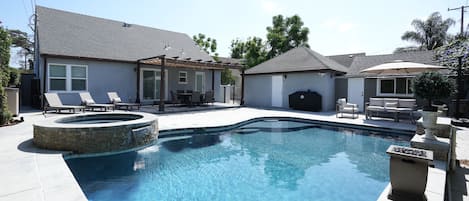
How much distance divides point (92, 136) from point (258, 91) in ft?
42.9

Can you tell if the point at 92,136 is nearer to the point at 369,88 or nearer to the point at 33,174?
the point at 33,174

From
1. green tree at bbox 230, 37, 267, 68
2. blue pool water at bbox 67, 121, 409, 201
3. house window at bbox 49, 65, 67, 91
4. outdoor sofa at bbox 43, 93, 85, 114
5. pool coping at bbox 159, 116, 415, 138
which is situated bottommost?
blue pool water at bbox 67, 121, 409, 201

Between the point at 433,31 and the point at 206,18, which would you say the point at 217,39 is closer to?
the point at 206,18

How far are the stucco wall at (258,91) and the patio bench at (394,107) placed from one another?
687 cm

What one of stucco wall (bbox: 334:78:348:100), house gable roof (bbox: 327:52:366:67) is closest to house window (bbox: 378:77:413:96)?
stucco wall (bbox: 334:78:348:100)

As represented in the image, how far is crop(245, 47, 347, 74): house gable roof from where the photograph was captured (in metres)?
14.6

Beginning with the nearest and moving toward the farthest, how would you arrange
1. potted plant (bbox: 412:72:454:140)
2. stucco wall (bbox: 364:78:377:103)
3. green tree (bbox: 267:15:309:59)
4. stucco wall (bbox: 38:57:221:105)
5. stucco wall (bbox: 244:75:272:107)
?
potted plant (bbox: 412:72:454:140)
stucco wall (bbox: 38:57:221:105)
stucco wall (bbox: 364:78:377:103)
stucco wall (bbox: 244:75:272:107)
green tree (bbox: 267:15:309:59)

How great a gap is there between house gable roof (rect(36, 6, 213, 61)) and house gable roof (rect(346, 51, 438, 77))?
34.2 ft

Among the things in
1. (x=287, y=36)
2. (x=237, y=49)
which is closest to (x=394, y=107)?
(x=287, y=36)

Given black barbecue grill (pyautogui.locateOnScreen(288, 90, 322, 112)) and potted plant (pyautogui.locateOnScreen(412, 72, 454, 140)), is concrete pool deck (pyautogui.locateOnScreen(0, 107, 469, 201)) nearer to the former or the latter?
potted plant (pyautogui.locateOnScreen(412, 72, 454, 140))

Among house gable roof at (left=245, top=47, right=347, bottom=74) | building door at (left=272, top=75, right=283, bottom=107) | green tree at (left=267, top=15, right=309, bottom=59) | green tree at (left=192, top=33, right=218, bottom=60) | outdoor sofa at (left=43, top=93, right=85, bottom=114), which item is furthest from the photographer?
green tree at (left=192, top=33, right=218, bottom=60)

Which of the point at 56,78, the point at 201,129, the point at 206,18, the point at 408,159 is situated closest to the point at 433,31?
the point at 206,18

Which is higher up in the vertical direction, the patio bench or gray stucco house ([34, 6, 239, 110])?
gray stucco house ([34, 6, 239, 110])

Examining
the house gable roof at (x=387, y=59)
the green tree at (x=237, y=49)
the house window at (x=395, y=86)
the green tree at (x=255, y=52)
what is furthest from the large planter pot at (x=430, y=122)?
the green tree at (x=237, y=49)
